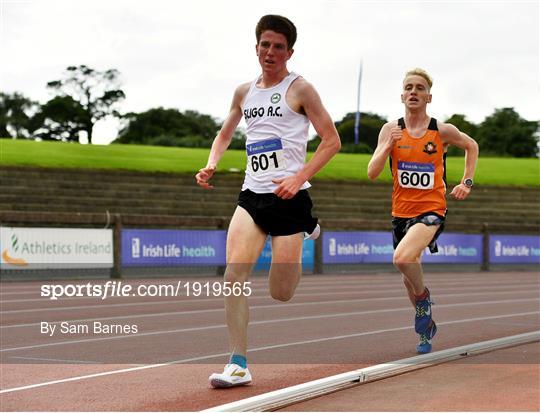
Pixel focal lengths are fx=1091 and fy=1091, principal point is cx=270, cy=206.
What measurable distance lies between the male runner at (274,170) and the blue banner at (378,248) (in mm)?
22655

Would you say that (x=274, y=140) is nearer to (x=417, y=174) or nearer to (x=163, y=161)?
(x=417, y=174)

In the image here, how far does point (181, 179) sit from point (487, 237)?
13.9 metres

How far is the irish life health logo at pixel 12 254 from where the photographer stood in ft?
74.6

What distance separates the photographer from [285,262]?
7184 mm

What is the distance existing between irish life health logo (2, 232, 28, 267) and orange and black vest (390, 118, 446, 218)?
14.8m

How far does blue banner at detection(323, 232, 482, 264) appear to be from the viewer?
30.7 m

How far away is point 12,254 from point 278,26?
16.8 m

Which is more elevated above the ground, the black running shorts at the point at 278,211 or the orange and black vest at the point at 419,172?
the orange and black vest at the point at 419,172

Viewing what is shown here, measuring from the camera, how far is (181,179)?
43.8 metres

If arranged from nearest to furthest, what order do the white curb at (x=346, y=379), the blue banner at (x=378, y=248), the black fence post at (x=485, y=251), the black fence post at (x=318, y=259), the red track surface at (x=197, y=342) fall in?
1. the white curb at (x=346, y=379)
2. the red track surface at (x=197, y=342)
3. the black fence post at (x=318, y=259)
4. the blue banner at (x=378, y=248)
5. the black fence post at (x=485, y=251)

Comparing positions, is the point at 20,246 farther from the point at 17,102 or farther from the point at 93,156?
the point at 17,102

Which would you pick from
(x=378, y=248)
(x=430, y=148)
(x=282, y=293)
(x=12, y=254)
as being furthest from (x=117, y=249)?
(x=282, y=293)

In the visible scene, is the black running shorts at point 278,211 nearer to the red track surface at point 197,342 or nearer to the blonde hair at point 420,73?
the red track surface at point 197,342

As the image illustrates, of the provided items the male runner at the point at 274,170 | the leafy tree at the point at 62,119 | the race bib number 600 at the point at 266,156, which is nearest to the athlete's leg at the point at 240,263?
the male runner at the point at 274,170
